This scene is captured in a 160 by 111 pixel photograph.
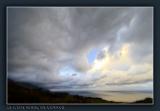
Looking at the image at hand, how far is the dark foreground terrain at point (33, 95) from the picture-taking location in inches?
132

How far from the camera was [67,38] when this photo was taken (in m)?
3.35

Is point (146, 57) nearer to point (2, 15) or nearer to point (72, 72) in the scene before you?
point (72, 72)

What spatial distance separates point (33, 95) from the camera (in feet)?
11.0

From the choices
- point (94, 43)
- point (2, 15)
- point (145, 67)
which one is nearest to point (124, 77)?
point (145, 67)

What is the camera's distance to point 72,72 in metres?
3.35

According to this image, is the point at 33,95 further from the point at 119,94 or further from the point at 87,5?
the point at 87,5

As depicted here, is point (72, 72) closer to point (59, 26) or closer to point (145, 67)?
point (59, 26)

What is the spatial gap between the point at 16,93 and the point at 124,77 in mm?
1036

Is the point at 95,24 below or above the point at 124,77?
above

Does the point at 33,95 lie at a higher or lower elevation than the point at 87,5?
lower

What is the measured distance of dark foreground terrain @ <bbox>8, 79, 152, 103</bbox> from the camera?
335cm

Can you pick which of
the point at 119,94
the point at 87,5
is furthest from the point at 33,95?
the point at 87,5

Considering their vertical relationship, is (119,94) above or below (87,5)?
below

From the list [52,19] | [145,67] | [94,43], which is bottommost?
[145,67]
